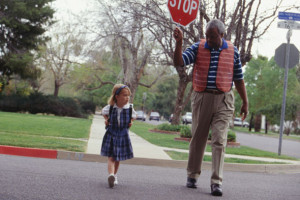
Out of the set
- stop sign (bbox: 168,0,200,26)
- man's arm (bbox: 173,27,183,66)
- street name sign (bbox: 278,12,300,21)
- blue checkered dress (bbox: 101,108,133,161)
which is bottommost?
blue checkered dress (bbox: 101,108,133,161)

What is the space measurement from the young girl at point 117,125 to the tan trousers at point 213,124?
88 cm

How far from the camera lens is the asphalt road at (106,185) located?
482 centimetres

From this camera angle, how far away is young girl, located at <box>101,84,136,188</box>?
19.2ft

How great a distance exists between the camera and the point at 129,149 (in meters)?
5.99

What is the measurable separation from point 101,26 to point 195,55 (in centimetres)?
2463

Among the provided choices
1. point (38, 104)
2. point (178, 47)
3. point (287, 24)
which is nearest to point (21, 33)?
point (38, 104)

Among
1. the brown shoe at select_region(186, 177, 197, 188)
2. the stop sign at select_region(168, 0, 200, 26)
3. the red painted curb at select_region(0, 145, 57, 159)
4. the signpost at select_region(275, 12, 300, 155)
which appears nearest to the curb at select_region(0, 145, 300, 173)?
the red painted curb at select_region(0, 145, 57, 159)

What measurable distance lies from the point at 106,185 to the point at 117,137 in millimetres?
656

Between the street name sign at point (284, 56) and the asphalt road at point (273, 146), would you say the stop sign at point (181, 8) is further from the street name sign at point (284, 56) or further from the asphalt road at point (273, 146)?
the asphalt road at point (273, 146)

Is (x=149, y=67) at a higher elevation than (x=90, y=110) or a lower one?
higher

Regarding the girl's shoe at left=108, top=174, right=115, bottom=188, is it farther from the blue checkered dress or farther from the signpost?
the signpost

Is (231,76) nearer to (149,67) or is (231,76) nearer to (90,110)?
(149,67)

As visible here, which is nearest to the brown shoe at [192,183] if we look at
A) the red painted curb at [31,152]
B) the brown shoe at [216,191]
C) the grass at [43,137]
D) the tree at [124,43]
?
the brown shoe at [216,191]

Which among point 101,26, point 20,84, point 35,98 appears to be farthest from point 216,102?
point 20,84
